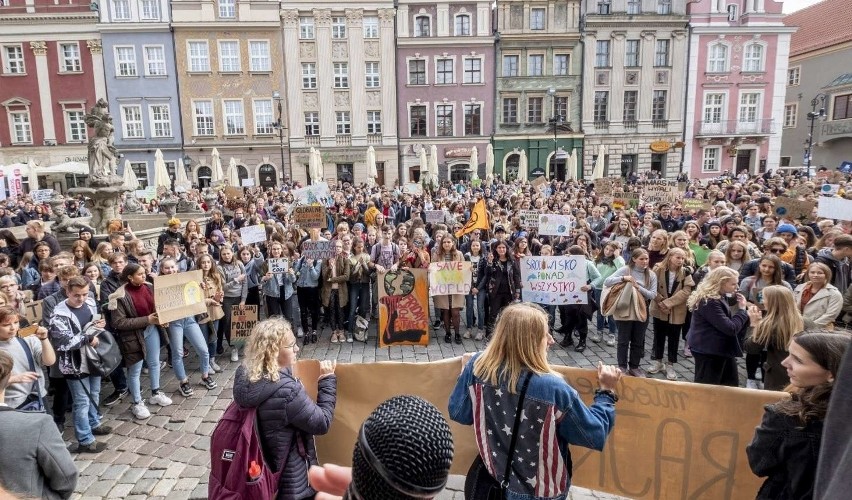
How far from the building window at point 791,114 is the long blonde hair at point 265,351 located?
2105 inches

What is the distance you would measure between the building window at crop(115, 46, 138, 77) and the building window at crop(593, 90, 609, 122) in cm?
3233

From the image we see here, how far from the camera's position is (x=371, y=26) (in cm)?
3550

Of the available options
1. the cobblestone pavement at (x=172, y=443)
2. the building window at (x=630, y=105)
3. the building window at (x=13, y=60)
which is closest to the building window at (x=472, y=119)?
the building window at (x=630, y=105)

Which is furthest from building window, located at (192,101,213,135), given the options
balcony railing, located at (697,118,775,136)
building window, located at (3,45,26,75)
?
balcony railing, located at (697,118,775,136)

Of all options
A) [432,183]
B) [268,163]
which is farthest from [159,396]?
[268,163]

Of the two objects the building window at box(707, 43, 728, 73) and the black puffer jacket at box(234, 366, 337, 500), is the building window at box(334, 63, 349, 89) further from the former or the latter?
the black puffer jacket at box(234, 366, 337, 500)

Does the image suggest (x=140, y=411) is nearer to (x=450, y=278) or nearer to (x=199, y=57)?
(x=450, y=278)

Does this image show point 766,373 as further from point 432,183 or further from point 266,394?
point 432,183

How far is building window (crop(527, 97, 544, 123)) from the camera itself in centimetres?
3741

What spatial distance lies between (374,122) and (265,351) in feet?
116

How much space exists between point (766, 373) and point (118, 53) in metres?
41.4

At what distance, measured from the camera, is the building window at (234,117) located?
→ 3597 centimetres

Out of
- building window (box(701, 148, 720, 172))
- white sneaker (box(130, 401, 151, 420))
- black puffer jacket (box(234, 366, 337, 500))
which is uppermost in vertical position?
building window (box(701, 148, 720, 172))

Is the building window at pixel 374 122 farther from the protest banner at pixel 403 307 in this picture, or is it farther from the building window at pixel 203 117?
the protest banner at pixel 403 307
